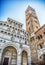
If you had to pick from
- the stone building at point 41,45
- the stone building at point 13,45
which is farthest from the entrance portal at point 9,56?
the stone building at point 41,45

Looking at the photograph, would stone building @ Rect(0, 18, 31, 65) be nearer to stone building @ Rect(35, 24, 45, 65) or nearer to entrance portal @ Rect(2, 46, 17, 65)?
entrance portal @ Rect(2, 46, 17, 65)

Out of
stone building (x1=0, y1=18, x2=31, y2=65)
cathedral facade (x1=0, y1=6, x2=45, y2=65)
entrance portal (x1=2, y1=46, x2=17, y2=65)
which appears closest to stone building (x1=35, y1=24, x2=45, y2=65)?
cathedral facade (x1=0, y1=6, x2=45, y2=65)

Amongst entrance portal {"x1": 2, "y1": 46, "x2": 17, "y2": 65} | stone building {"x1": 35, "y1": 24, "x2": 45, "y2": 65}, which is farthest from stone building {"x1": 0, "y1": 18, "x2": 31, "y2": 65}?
stone building {"x1": 35, "y1": 24, "x2": 45, "y2": 65}

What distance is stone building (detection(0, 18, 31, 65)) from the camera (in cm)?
1561

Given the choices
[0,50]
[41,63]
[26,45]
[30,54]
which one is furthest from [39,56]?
[0,50]

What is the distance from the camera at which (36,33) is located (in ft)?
61.0

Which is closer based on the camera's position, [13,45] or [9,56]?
[9,56]

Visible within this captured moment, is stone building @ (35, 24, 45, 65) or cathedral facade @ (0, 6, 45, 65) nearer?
stone building @ (35, 24, 45, 65)

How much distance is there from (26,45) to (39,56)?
4.01m

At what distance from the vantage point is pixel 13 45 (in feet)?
54.0

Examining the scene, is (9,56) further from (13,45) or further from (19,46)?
(19,46)

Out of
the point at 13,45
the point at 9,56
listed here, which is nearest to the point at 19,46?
the point at 13,45

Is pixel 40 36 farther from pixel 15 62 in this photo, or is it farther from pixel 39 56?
pixel 15 62

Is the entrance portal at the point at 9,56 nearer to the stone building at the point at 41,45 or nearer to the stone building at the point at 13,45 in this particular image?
the stone building at the point at 13,45
